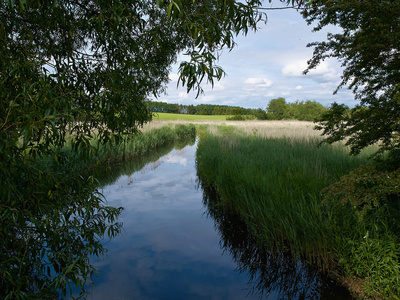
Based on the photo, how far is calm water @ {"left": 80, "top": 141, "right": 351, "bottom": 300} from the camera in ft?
13.0

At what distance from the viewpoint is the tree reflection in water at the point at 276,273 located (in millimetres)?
3744

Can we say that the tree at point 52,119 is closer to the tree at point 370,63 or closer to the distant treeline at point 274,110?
the tree at point 370,63

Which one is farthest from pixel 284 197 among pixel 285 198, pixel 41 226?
pixel 41 226

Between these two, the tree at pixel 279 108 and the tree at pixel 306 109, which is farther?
the tree at pixel 279 108

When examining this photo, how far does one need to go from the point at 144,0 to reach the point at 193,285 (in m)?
4.98

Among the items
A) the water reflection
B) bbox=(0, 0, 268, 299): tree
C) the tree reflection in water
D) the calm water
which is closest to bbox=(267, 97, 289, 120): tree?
the water reflection

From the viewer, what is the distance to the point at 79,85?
370 cm

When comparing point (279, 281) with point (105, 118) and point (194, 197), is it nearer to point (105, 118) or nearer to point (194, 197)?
point (105, 118)

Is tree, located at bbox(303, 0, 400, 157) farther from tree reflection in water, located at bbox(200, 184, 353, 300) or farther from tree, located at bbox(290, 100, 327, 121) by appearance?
tree, located at bbox(290, 100, 327, 121)

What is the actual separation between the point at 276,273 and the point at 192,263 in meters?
1.49

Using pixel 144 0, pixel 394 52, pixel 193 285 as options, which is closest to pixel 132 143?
pixel 144 0

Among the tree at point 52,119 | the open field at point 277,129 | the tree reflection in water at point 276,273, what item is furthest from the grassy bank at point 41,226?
Answer: the open field at point 277,129

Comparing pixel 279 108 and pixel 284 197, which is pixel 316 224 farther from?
pixel 279 108

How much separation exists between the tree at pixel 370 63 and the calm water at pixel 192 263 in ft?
8.13
